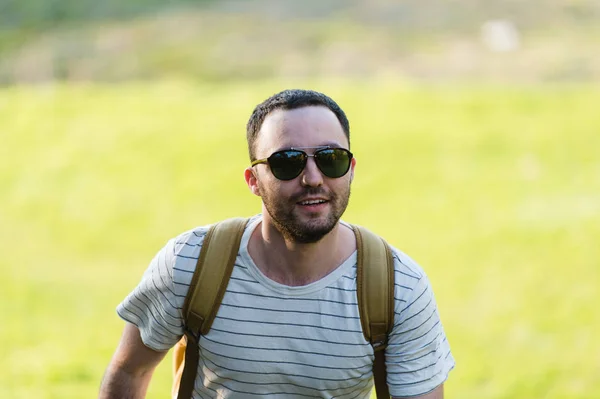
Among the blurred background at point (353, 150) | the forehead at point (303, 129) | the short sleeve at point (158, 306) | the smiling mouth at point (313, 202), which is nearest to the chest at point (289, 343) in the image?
the short sleeve at point (158, 306)

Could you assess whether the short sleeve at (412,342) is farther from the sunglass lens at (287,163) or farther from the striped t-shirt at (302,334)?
the sunglass lens at (287,163)

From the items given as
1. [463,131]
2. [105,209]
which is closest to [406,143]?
[463,131]

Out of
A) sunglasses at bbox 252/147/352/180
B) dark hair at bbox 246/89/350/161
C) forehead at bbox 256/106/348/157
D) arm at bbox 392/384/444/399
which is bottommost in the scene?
arm at bbox 392/384/444/399

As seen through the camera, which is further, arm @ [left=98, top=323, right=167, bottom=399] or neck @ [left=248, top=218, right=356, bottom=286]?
arm @ [left=98, top=323, right=167, bottom=399]

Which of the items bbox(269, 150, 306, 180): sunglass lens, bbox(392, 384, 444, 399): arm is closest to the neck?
bbox(269, 150, 306, 180): sunglass lens

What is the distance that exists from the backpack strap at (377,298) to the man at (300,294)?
0.08 ft

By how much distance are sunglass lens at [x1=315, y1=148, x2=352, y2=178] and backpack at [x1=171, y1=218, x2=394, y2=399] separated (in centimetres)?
26

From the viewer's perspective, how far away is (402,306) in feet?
9.47

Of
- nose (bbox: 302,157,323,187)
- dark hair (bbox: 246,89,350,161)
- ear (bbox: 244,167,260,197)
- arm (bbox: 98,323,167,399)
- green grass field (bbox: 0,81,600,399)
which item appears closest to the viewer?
nose (bbox: 302,157,323,187)

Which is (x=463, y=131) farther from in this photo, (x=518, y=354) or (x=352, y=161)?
(x=352, y=161)

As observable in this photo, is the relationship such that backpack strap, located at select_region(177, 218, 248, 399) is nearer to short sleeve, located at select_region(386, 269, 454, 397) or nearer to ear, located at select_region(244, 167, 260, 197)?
ear, located at select_region(244, 167, 260, 197)

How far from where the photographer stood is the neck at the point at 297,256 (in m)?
2.99

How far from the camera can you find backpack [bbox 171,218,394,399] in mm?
2879

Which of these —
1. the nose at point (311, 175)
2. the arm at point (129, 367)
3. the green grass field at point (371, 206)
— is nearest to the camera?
the nose at point (311, 175)
